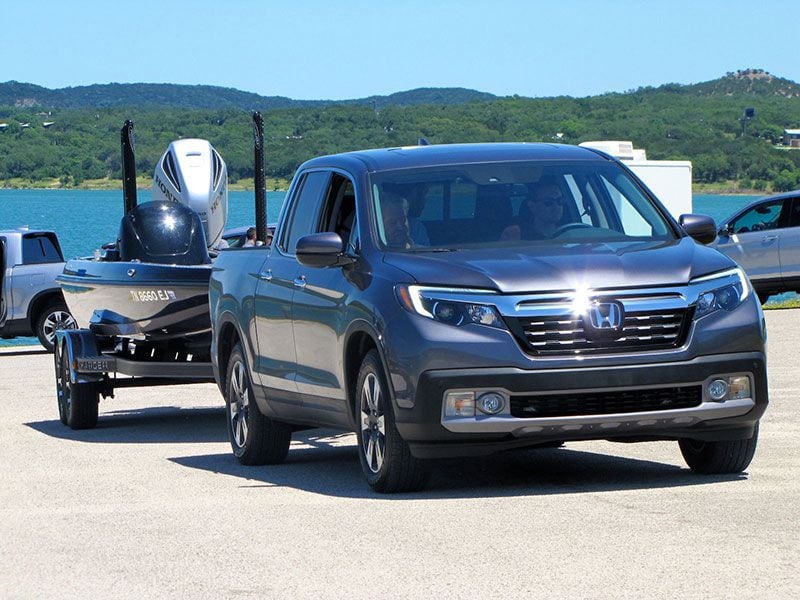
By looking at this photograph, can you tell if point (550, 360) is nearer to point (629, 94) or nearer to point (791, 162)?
point (791, 162)

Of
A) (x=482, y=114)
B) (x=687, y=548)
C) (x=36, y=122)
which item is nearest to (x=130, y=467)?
(x=687, y=548)

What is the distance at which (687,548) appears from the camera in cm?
760

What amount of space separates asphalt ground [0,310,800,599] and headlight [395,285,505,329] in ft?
3.03

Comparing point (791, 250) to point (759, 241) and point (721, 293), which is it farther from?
point (721, 293)

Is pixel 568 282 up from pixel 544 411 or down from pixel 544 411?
up

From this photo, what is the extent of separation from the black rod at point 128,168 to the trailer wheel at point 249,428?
617 cm

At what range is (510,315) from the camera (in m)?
9.12

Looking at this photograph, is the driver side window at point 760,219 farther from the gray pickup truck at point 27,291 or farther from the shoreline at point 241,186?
the shoreline at point 241,186

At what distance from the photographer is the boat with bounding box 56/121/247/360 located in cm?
1490

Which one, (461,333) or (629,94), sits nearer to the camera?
(461,333)

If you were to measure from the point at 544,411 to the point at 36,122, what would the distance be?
15068 cm

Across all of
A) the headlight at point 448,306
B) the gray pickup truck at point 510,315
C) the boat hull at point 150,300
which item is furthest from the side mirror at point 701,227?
the boat hull at point 150,300

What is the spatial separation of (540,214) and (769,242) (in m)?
20.4

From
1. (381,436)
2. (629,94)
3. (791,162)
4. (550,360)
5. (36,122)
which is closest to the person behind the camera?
(550,360)
